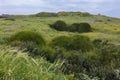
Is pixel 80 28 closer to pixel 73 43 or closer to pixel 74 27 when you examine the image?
pixel 74 27

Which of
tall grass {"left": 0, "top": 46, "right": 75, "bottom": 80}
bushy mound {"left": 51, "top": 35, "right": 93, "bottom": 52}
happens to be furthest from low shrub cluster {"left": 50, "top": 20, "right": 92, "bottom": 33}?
tall grass {"left": 0, "top": 46, "right": 75, "bottom": 80}

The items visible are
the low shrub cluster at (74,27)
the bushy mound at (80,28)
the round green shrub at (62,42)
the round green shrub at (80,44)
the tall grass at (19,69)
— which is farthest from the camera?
the low shrub cluster at (74,27)

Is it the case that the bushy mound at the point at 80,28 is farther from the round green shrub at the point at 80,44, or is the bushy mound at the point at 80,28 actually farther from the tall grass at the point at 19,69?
the tall grass at the point at 19,69

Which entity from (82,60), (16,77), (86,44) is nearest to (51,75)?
(16,77)

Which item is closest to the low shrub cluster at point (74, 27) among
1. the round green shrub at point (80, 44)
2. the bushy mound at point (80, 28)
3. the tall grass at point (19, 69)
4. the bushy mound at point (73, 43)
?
the bushy mound at point (80, 28)

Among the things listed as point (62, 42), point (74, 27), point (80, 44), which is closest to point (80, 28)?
point (74, 27)

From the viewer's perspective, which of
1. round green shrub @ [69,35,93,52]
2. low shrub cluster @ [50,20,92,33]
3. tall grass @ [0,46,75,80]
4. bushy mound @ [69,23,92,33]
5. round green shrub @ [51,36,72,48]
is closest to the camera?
tall grass @ [0,46,75,80]

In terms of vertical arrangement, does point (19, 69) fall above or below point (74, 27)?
above

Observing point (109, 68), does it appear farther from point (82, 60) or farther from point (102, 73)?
point (82, 60)

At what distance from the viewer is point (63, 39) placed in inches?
1410

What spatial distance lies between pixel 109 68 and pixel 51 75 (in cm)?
681

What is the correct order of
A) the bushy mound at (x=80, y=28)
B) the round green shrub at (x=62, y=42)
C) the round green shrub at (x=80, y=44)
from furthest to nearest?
the bushy mound at (x=80, y=28) < the round green shrub at (x=62, y=42) < the round green shrub at (x=80, y=44)

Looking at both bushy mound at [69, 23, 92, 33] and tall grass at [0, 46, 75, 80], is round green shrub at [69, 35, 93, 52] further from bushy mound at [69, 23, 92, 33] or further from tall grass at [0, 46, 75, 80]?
bushy mound at [69, 23, 92, 33]

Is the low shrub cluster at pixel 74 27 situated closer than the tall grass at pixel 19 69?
No
